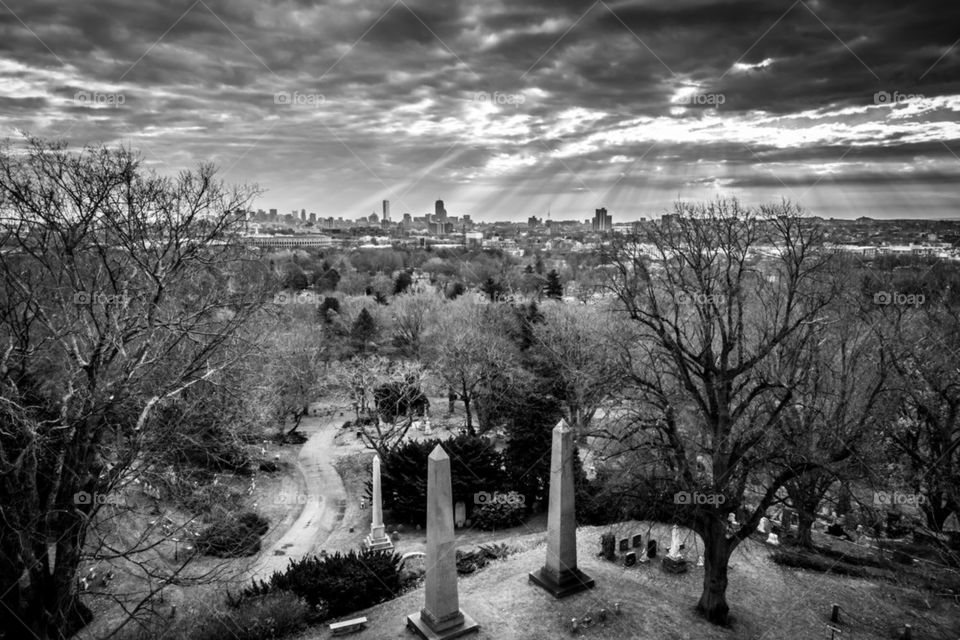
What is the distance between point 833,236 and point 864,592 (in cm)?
1019

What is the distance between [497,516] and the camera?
71.8 ft

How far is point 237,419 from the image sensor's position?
23.0 metres

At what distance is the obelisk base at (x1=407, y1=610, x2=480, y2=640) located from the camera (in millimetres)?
13078

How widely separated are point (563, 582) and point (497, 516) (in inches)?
276

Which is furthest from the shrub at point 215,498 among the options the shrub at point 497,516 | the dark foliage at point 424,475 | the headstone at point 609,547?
the headstone at point 609,547

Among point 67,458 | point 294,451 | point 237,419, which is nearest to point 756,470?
point 67,458

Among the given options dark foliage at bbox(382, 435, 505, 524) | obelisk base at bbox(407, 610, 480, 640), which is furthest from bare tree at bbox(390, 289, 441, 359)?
obelisk base at bbox(407, 610, 480, 640)

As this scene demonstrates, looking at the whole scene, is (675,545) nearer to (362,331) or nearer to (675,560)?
(675,560)

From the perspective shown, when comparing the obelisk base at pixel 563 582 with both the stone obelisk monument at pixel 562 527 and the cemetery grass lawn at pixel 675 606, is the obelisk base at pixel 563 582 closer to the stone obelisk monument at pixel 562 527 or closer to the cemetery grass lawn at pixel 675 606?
the stone obelisk monument at pixel 562 527

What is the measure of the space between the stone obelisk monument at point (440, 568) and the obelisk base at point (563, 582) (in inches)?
99.4

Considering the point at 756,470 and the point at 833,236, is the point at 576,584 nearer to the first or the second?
the point at 756,470

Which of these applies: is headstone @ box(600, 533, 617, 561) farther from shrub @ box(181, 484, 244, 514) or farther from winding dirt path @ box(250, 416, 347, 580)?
shrub @ box(181, 484, 244, 514)

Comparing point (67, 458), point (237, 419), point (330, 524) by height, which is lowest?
point (330, 524)

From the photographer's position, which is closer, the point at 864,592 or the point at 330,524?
the point at 864,592
